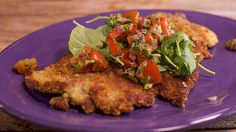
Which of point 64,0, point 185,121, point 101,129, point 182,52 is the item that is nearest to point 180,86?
point 182,52

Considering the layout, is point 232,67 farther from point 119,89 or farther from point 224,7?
point 224,7

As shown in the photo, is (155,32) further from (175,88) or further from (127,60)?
(175,88)

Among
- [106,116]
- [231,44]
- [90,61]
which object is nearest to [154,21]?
[90,61]

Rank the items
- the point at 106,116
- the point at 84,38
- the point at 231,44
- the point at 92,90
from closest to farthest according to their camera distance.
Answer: the point at 106,116
the point at 92,90
the point at 84,38
the point at 231,44

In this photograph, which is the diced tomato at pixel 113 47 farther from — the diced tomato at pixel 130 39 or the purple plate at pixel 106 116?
the purple plate at pixel 106 116

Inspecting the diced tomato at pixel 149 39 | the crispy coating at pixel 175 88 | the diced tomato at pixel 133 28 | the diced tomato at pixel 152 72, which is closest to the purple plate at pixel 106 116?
the crispy coating at pixel 175 88

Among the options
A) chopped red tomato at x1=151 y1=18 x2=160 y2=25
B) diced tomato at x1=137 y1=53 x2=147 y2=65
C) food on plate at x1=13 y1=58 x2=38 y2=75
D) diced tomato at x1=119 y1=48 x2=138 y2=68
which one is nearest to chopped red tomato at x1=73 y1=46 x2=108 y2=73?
diced tomato at x1=119 y1=48 x2=138 y2=68

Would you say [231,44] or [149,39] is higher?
[149,39]
